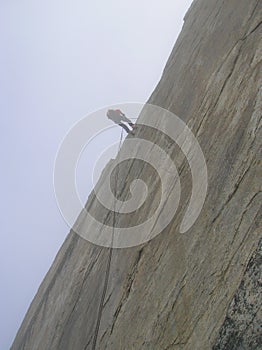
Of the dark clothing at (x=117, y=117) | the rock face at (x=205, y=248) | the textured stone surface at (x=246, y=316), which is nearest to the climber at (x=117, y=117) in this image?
the dark clothing at (x=117, y=117)

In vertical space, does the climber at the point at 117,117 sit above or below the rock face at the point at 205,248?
above

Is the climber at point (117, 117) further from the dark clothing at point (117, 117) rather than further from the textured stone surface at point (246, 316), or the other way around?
the textured stone surface at point (246, 316)

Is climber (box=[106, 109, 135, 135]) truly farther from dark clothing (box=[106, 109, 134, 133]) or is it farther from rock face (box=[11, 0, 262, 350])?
rock face (box=[11, 0, 262, 350])

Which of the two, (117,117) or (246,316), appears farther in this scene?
(117,117)

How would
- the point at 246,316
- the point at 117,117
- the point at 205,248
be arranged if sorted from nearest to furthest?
the point at 246,316, the point at 205,248, the point at 117,117

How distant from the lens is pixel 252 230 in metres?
5.00

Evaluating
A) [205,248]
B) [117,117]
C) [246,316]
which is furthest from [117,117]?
[246,316]

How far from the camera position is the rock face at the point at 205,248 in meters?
5.01

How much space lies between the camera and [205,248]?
5.49 metres

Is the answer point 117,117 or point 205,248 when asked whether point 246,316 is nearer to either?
point 205,248

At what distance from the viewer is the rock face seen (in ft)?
16.4

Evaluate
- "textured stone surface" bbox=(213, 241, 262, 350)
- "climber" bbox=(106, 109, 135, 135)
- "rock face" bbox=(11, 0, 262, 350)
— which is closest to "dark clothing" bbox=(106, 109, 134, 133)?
"climber" bbox=(106, 109, 135, 135)

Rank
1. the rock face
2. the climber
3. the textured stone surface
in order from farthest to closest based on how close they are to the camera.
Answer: the climber → the rock face → the textured stone surface

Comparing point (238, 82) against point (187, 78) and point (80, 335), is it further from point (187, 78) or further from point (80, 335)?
point (80, 335)
